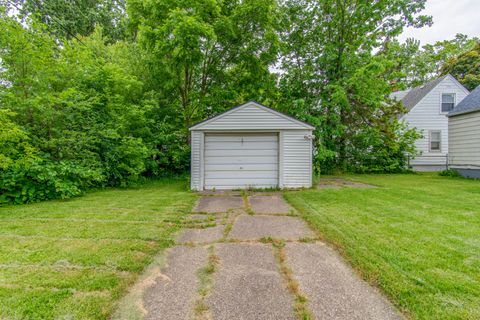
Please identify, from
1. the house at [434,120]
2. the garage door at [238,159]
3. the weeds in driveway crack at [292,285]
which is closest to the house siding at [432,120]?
the house at [434,120]

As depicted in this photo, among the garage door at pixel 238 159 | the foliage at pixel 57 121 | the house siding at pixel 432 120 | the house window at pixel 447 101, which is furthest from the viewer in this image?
the house window at pixel 447 101

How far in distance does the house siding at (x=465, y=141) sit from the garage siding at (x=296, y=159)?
7.54m

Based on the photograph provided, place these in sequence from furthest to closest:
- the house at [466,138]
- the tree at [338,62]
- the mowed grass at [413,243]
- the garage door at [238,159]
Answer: the tree at [338,62], the house at [466,138], the garage door at [238,159], the mowed grass at [413,243]

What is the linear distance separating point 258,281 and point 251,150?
5.73m

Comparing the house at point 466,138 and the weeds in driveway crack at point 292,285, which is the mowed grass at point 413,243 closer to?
the weeds in driveway crack at point 292,285

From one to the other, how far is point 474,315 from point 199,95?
11.0 m

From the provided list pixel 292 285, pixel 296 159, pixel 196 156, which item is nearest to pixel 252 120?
pixel 296 159

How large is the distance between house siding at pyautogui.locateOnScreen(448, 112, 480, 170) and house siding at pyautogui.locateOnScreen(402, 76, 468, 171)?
3461 mm

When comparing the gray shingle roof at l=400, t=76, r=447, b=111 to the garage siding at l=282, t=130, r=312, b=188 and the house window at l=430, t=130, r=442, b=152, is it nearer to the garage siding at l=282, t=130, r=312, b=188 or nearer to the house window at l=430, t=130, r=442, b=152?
the house window at l=430, t=130, r=442, b=152

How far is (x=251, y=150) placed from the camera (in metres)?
7.89

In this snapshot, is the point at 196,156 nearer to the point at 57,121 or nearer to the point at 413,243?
the point at 57,121

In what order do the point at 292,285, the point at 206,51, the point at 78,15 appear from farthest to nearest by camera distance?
the point at 78,15 → the point at 206,51 → the point at 292,285

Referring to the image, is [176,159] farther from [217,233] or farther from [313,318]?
[313,318]

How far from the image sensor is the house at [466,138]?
959 centimetres
